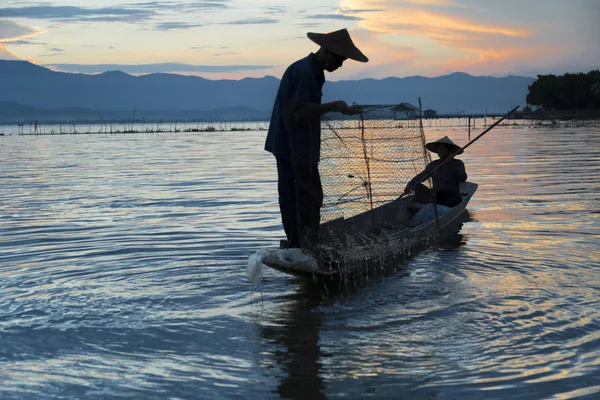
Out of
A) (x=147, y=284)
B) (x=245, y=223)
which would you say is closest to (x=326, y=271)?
(x=147, y=284)

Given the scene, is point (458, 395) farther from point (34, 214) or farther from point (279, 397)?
point (34, 214)

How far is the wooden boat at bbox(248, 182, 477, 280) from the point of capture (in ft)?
20.6

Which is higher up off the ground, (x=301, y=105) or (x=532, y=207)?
(x=301, y=105)

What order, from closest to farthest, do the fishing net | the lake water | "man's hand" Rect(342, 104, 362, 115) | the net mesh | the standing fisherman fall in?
the lake water, the standing fisherman, "man's hand" Rect(342, 104, 362, 115), the fishing net, the net mesh

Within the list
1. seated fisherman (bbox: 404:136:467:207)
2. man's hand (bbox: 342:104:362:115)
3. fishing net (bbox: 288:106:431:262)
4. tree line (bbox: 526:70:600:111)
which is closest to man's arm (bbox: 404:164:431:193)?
seated fisherman (bbox: 404:136:467:207)

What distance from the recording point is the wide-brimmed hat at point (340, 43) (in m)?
6.27

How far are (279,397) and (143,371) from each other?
37.2 inches

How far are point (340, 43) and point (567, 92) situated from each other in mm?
83043

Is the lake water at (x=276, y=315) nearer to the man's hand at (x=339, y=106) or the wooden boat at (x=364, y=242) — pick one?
the wooden boat at (x=364, y=242)

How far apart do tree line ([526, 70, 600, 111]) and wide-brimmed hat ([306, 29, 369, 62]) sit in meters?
77.1

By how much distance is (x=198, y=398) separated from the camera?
417 centimetres

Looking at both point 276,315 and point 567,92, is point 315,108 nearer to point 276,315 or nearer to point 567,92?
point 276,315

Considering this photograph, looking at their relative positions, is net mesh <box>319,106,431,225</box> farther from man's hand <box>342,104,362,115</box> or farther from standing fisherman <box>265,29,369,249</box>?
standing fisherman <box>265,29,369,249</box>

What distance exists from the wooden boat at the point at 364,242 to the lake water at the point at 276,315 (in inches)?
8.9
